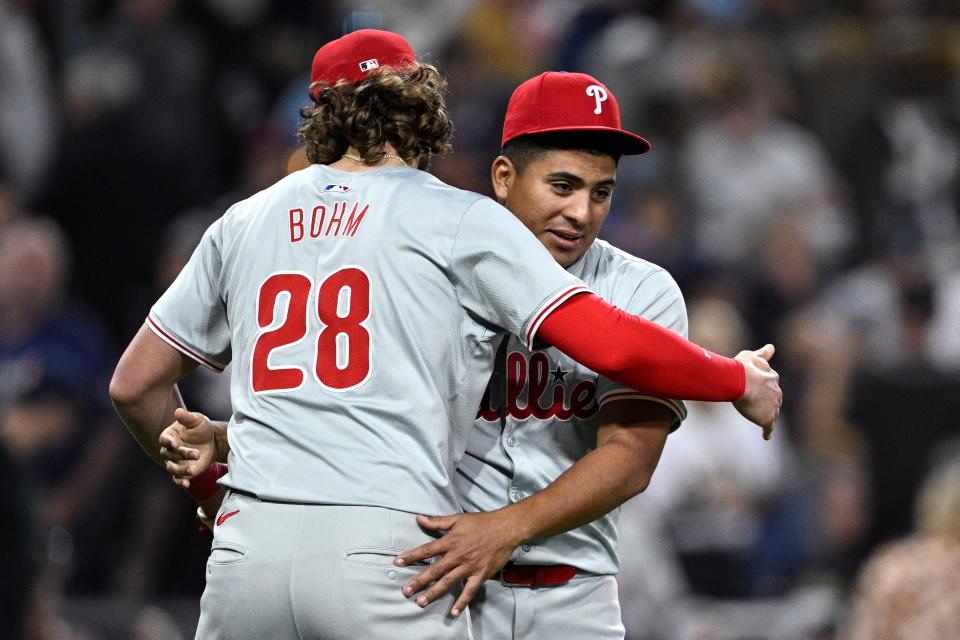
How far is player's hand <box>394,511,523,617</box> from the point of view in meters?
2.87

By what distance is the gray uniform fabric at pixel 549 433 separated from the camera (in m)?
3.38

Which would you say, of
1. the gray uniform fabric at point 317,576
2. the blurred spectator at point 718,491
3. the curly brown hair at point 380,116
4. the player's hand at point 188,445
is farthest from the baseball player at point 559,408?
the blurred spectator at point 718,491

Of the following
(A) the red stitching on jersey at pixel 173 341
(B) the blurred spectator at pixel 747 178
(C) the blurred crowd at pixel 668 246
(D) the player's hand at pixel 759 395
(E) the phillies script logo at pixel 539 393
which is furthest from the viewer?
(B) the blurred spectator at pixel 747 178

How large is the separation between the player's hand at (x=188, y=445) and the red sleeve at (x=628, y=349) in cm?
85

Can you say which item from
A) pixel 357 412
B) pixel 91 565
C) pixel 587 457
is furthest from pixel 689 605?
pixel 357 412

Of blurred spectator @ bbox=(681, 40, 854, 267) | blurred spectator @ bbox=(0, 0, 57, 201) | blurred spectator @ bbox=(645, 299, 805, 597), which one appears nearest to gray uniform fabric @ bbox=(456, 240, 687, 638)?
blurred spectator @ bbox=(645, 299, 805, 597)

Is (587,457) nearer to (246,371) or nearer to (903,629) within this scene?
(246,371)

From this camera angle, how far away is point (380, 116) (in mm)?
3146

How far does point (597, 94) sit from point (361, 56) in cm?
61

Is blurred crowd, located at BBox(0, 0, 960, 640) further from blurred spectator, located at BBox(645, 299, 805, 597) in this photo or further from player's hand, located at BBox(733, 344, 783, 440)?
player's hand, located at BBox(733, 344, 783, 440)

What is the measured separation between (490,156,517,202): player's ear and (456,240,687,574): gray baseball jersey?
0.35m

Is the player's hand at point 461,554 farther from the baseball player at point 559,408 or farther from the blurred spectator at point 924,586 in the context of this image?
the blurred spectator at point 924,586

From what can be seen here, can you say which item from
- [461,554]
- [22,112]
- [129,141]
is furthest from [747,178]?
[461,554]

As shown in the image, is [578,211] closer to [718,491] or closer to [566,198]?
[566,198]
